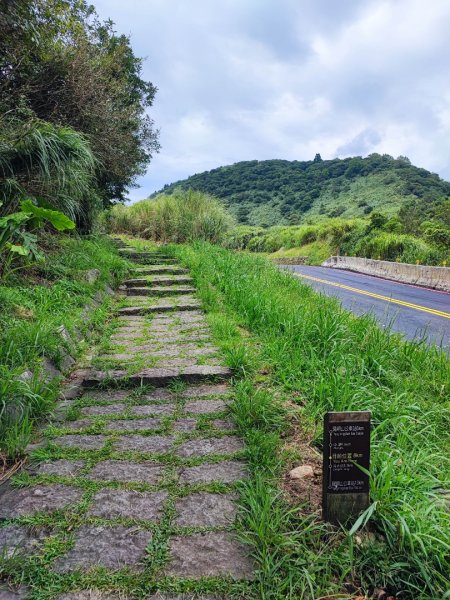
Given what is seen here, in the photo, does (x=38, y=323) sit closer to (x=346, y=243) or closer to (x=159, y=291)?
(x=159, y=291)

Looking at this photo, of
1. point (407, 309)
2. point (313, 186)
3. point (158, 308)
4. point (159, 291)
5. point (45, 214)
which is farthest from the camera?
point (313, 186)

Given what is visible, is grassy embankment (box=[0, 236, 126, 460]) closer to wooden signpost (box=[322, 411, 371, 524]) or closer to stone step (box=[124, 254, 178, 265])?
wooden signpost (box=[322, 411, 371, 524])

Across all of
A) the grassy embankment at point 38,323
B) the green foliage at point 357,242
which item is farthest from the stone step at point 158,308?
the green foliage at point 357,242

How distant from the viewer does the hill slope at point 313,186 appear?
47281mm

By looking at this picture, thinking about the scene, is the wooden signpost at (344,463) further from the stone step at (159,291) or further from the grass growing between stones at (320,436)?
the stone step at (159,291)

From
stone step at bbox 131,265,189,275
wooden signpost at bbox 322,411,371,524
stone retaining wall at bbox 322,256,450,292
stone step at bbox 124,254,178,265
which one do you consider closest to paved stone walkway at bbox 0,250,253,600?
wooden signpost at bbox 322,411,371,524

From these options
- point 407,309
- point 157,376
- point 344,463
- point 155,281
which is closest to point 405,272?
point 407,309

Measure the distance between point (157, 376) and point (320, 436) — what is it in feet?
4.71

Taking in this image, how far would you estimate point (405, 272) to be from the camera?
50.0 ft

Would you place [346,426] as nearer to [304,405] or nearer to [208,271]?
[304,405]

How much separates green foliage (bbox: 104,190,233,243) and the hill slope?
29009 mm

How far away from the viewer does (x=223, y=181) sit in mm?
66125

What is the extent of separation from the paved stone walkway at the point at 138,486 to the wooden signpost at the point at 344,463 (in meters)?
0.46

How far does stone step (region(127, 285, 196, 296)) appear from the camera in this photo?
6.52 meters
